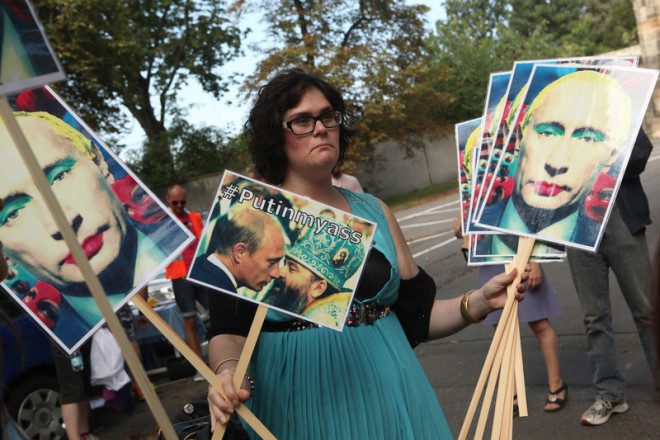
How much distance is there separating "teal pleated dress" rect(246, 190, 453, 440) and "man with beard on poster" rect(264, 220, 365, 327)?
0.37 feet

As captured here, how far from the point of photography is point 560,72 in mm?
2754

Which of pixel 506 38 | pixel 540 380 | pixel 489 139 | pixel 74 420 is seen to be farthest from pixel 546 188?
pixel 506 38

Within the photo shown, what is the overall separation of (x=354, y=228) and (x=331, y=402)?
0.53 meters

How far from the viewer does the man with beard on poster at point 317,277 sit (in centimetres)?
217

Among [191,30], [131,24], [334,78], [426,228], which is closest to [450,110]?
[334,78]

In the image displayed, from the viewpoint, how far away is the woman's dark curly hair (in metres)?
2.46

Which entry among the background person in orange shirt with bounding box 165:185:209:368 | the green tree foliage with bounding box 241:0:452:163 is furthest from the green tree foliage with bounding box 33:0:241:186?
the background person in orange shirt with bounding box 165:185:209:368

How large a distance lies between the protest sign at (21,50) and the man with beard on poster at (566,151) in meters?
1.80

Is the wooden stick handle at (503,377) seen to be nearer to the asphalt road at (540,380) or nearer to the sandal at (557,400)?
the asphalt road at (540,380)

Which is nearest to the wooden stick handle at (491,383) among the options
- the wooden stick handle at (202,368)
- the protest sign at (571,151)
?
the protest sign at (571,151)

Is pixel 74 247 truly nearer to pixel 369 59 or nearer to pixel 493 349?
pixel 493 349

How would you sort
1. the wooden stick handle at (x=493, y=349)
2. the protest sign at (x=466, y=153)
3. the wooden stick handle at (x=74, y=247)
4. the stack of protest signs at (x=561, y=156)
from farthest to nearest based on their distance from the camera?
the protest sign at (x=466, y=153), the stack of protest signs at (x=561, y=156), the wooden stick handle at (x=493, y=349), the wooden stick handle at (x=74, y=247)

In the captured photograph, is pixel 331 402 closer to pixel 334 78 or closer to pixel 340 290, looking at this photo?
pixel 340 290

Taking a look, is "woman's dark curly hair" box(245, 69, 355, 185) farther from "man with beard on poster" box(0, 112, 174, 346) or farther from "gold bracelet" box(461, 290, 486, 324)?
"gold bracelet" box(461, 290, 486, 324)
